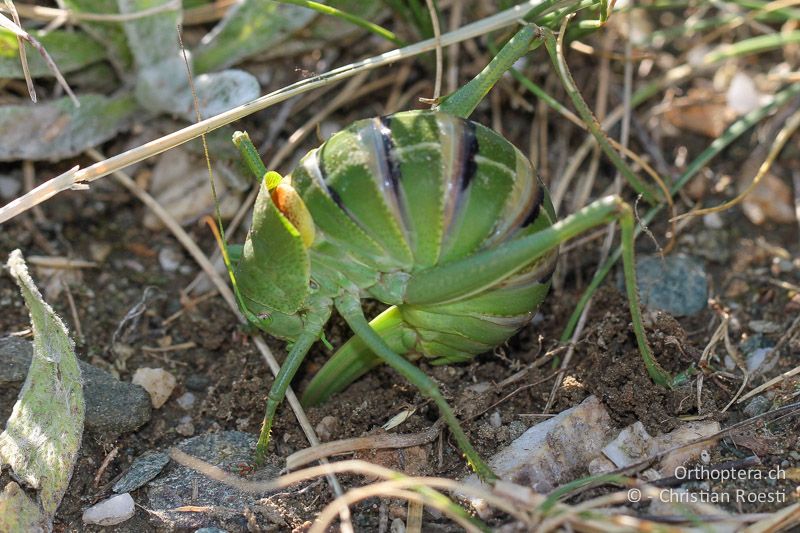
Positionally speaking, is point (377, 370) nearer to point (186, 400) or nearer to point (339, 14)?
point (186, 400)

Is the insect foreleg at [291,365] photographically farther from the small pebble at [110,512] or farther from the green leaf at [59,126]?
the green leaf at [59,126]

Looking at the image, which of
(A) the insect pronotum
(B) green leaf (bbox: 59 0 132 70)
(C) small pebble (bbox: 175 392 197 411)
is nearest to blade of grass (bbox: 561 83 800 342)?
(A) the insect pronotum

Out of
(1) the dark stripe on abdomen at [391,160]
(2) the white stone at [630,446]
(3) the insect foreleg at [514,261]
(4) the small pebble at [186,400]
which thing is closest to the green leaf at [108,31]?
(4) the small pebble at [186,400]

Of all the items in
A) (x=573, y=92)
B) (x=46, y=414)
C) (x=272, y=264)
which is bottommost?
(x=46, y=414)

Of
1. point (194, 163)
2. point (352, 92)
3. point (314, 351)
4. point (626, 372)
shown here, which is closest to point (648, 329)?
point (626, 372)

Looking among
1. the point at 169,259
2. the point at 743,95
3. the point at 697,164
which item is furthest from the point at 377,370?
the point at 743,95

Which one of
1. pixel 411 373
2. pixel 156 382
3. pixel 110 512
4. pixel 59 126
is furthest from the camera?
pixel 59 126
